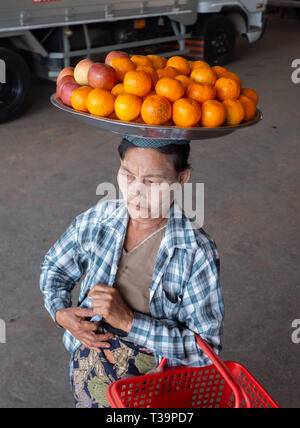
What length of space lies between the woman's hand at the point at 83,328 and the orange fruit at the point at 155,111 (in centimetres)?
63

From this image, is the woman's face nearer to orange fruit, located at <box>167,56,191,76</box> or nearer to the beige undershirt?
the beige undershirt

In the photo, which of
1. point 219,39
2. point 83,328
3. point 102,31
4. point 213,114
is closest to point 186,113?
point 213,114

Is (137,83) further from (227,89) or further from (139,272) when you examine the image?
(139,272)

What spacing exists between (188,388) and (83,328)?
1.20 feet

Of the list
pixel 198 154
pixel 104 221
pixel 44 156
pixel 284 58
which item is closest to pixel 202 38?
pixel 284 58

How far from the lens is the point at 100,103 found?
129 centimetres

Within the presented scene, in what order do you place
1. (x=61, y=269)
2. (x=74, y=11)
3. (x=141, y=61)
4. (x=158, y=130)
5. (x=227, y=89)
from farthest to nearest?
1. (x=74, y=11)
2. (x=61, y=269)
3. (x=141, y=61)
4. (x=227, y=89)
5. (x=158, y=130)

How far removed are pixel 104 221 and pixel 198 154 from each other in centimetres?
349

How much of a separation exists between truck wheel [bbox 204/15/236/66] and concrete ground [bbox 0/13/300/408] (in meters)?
1.79

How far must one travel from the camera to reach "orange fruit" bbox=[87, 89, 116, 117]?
50.5 inches

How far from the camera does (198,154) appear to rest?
4.97 meters

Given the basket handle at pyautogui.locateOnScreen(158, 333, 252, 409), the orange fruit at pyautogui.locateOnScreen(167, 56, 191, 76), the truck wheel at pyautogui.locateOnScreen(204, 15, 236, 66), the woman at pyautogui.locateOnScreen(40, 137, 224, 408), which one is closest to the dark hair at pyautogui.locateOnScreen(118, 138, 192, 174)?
the woman at pyautogui.locateOnScreen(40, 137, 224, 408)

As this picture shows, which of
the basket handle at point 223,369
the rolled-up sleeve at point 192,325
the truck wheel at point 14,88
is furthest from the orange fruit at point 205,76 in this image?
the truck wheel at point 14,88

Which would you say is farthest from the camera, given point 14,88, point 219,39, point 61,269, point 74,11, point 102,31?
point 219,39
